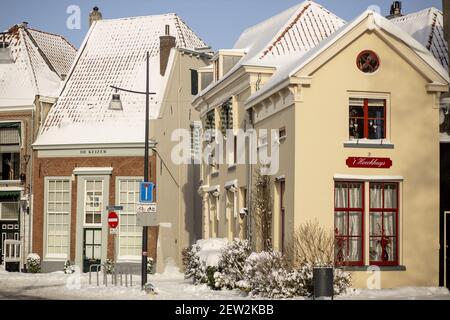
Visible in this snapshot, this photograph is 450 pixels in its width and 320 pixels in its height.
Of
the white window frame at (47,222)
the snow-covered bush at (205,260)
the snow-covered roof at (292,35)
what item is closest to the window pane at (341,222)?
the snow-covered bush at (205,260)

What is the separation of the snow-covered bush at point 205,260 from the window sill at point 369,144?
6590 millimetres

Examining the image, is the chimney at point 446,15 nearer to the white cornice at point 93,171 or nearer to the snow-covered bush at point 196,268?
the snow-covered bush at point 196,268

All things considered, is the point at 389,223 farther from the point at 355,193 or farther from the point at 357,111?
the point at 357,111

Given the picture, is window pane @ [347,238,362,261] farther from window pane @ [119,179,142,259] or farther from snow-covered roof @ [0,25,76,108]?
snow-covered roof @ [0,25,76,108]

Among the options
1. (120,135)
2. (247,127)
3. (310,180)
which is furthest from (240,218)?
(120,135)

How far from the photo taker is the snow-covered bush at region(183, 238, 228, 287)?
32.7 metres

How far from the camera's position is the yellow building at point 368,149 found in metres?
29.2

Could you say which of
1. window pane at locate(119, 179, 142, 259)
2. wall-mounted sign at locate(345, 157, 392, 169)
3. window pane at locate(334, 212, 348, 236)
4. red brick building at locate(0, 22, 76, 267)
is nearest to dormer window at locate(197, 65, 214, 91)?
window pane at locate(119, 179, 142, 259)

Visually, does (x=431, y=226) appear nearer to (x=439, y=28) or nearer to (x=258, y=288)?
(x=258, y=288)

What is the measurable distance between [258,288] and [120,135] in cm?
2252

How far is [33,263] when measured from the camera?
1914 inches

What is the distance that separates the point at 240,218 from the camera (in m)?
36.2

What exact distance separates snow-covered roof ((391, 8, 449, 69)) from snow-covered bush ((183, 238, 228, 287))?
10.4 meters

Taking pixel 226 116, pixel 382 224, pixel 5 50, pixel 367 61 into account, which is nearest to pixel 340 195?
pixel 382 224
